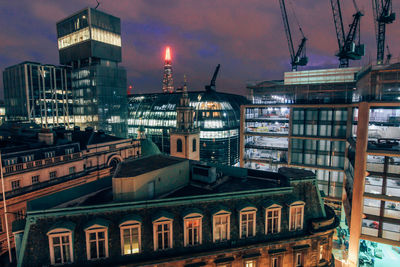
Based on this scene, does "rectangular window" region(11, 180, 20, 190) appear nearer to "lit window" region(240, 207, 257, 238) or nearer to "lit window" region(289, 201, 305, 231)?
"lit window" region(240, 207, 257, 238)

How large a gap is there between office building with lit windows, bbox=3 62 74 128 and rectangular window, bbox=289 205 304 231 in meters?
110

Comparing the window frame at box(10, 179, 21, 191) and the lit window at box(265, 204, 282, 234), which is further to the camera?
the window frame at box(10, 179, 21, 191)

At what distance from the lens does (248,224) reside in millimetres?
19375

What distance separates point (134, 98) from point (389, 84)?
336ft

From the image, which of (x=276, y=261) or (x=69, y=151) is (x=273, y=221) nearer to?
(x=276, y=261)

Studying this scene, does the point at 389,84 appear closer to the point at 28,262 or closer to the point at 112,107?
the point at 28,262

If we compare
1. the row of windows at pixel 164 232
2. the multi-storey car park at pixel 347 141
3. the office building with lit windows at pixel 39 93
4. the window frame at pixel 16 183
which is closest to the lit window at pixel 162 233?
the row of windows at pixel 164 232

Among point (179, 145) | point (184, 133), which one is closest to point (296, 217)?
point (184, 133)

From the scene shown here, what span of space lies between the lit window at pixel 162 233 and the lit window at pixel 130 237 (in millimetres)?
1270

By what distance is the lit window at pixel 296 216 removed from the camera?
20141 mm

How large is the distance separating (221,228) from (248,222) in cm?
247

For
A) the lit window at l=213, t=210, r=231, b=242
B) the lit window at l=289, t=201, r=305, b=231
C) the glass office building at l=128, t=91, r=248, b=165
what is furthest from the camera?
the glass office building at l=128, t=91, r=248, b=165

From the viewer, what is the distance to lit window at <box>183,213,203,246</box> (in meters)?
17.9

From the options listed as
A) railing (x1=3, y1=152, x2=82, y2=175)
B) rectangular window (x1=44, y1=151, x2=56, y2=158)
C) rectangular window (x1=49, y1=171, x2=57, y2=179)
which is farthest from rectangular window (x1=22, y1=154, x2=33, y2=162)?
rectangular window (x1=49, y1=171, x2=57, y2=179)
